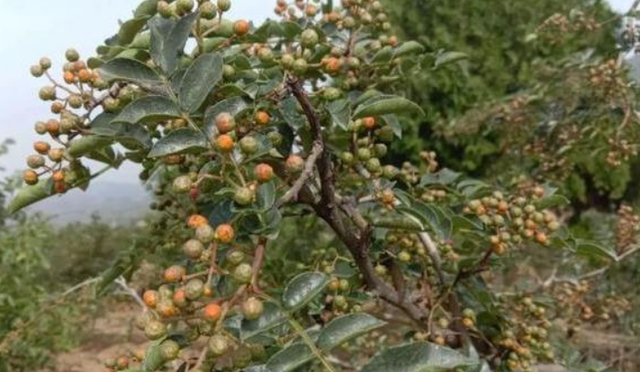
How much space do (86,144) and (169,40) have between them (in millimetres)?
202

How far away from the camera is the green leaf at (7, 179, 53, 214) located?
1.20 m

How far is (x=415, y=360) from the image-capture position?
82 cm

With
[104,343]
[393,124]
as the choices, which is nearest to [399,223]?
[393,124]

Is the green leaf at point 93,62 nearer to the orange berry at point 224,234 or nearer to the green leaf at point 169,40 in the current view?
the green leaf at point 169,40

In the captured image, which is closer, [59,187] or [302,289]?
[302,289]

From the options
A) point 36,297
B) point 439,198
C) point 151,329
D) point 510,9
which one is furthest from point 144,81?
point 510,9

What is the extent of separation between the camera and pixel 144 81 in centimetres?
103

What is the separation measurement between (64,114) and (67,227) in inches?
375

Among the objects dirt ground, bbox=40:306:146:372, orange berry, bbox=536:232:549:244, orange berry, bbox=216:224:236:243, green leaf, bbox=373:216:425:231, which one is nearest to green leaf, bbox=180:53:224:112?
orange berry, bbox=216:224:236:243

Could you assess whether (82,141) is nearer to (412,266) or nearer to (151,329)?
(151,329)

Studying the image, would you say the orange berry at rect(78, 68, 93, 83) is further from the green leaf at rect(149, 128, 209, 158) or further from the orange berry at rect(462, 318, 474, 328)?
the orange berry at rect(462, 318, 474, 328)

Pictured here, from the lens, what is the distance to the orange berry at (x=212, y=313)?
791 millimetres

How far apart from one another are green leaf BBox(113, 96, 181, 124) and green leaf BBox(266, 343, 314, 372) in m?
0.36

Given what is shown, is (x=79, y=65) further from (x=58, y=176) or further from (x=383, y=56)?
(x=383, y=56)
